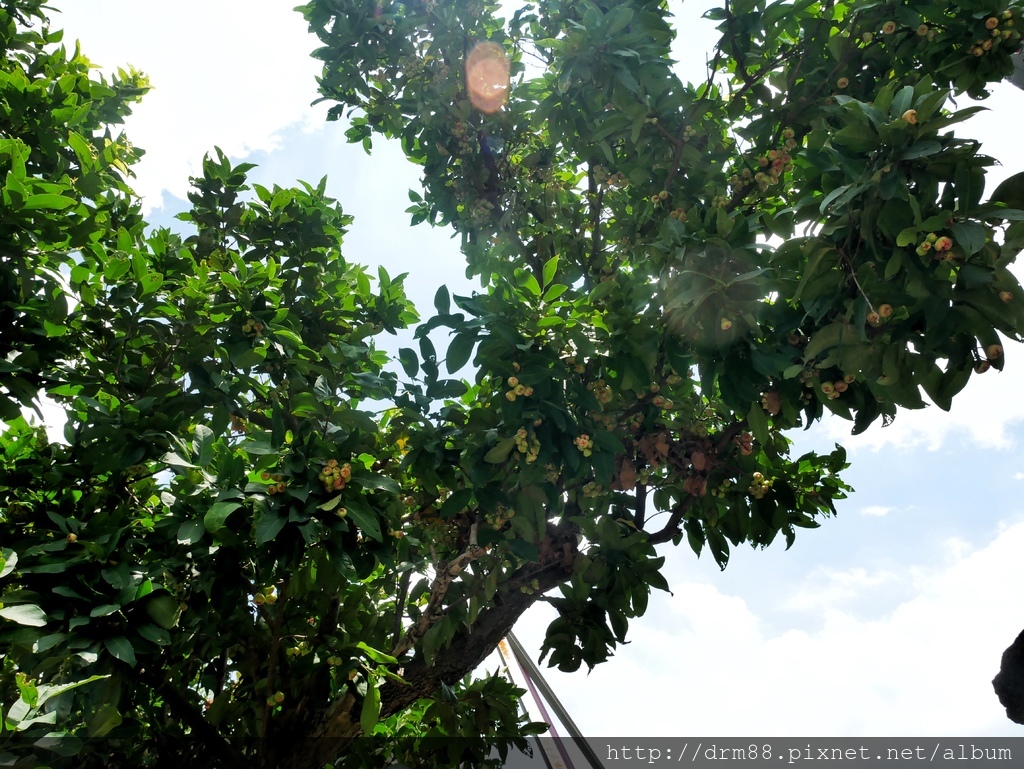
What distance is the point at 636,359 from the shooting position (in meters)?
2.80

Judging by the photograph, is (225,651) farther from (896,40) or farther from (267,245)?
(896,40)

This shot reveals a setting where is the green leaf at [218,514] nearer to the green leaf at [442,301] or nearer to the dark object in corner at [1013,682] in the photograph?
the green leaf at [442,301]

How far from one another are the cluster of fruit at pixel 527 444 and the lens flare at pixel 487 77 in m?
2.40

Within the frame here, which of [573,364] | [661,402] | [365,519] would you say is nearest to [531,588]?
[661,402]

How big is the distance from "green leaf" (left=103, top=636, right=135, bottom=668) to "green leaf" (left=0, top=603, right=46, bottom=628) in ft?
0.68

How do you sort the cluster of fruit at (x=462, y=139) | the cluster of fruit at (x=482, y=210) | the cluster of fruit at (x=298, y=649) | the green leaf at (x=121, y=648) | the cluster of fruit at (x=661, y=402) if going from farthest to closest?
1. the cluster of fruit at (x=482, y=210)
2. the cluster of fruit at (x=462, y=139)
3. the cluster of fruit at (x=298, y=649)
4. the cluster of fruit at (x=661, y=402)
5. the green leaf at (x=121, y=648)

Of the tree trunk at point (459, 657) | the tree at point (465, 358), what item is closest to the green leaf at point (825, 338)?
the tree at point (465, 358)

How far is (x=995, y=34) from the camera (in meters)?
2.82

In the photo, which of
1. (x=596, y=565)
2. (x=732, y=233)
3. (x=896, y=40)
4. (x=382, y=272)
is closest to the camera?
(x=732, y=233)

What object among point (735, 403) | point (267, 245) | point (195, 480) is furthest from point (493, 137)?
point (195, 480)

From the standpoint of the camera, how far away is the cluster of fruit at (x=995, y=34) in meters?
2.80

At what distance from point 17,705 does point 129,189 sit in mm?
2996

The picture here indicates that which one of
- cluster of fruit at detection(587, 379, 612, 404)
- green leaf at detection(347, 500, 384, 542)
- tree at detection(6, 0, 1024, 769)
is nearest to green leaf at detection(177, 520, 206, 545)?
tree at detection(6, 0, 1024, 769)

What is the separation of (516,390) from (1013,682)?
2.40 metres
